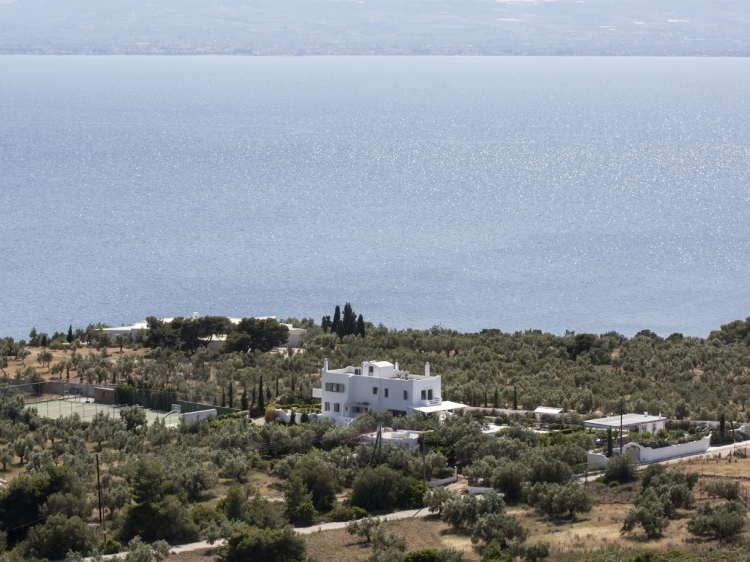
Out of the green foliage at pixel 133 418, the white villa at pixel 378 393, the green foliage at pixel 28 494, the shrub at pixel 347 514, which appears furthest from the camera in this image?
the white villa at pixel 378 393

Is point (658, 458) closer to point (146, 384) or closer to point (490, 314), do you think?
point (146, 384)

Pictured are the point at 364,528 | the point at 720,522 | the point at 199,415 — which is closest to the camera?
the point at 720,522

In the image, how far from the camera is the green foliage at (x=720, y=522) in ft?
127

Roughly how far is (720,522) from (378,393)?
20018mm

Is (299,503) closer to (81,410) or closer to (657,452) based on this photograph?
(657,452)

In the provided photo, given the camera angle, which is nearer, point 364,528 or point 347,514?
point 364,528

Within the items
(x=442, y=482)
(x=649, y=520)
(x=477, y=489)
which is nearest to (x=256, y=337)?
(x=442, y=482)

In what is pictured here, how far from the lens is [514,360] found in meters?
68.4

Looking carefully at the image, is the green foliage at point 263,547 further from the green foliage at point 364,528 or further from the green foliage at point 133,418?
the green foliage at point 133,418

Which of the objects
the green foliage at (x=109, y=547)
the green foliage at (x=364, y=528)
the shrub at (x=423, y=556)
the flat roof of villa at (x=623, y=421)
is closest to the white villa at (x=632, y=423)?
the flat roof of villa at (x=623, y=421)

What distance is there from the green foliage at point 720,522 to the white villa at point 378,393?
1691 centimetres

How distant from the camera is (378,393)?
185ft

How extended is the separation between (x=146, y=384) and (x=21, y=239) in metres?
71.8

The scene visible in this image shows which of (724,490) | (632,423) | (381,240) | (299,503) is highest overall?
(381,240)
